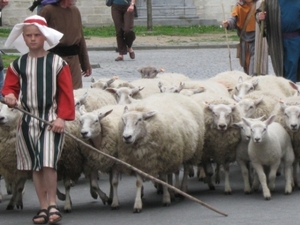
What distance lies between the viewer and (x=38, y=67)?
8.91 metres

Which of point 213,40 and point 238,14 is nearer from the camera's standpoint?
point 238,14

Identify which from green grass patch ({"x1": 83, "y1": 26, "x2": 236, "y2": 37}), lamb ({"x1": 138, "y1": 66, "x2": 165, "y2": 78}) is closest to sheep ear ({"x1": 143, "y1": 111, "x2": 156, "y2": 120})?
lamb ({"x1": 138, "y1": 66, "x2": 165, "y2": 78})

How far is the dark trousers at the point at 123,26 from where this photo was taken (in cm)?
2306

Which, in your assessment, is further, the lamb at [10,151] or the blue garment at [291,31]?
the blue garment at [291,31]

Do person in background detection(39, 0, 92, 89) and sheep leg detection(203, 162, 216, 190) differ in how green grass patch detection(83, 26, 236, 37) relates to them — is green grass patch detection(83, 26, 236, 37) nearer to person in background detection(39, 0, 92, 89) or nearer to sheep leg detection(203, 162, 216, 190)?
person in background detection(39, 0, 92, 89)

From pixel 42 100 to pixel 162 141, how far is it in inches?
59.8

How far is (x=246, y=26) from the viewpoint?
15.3 meters

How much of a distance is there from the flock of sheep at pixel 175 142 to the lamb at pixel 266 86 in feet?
2.74

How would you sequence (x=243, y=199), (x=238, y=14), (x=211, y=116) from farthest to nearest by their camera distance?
(x=238, y=14)
(x=211, y=116)
(x=243, y=199)

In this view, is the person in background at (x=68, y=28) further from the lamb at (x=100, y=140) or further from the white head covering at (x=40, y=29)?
the white head covering at (x=40, y=29)

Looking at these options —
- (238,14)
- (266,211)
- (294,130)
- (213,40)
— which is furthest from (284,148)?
(213,40)

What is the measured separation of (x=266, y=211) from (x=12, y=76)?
8.33 ft

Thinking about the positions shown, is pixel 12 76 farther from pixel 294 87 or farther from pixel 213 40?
pixel 213 40

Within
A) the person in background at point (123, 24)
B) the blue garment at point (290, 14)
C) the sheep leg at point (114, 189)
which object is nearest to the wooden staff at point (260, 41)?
the blue garment at point (290, 14)
